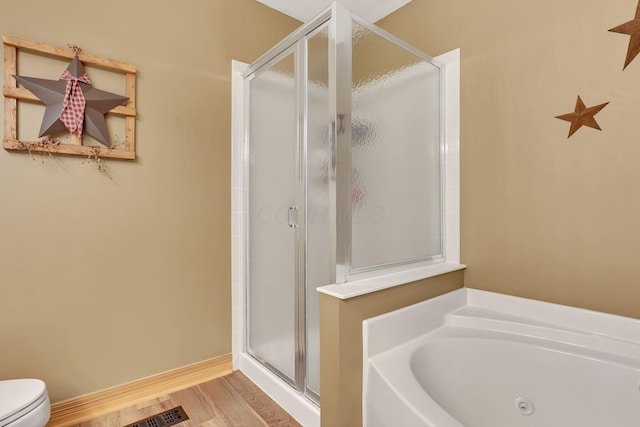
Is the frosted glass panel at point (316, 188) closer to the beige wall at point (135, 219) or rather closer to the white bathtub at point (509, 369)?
the white bathtub at point (509, 369)

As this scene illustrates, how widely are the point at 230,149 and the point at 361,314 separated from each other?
4.69ft

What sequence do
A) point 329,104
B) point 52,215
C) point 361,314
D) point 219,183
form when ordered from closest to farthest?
point 361,314, point 329,104, point 52,215, point 219,183

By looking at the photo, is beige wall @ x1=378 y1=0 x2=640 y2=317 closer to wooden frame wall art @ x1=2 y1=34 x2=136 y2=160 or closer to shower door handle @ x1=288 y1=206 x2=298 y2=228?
shower door handle @ x1=288 y1=206 x2=298 y2=228

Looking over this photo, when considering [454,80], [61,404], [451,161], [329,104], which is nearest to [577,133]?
[451,161]

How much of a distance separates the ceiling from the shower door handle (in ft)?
5.12

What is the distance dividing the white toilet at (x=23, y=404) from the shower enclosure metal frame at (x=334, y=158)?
106 centimetres

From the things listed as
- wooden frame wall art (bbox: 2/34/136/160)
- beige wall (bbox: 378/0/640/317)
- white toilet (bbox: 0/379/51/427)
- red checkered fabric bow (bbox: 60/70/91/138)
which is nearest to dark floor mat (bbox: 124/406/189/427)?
white toilet (bbox: 0/379/51/427)

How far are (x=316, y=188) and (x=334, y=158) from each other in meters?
0.26

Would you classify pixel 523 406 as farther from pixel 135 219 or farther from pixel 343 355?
pixel 135 219

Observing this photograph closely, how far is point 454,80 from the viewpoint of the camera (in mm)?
1911

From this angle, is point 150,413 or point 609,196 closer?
point 609,196

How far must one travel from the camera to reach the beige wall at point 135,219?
1.51 metres

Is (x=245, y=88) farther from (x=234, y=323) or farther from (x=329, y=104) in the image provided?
(x=234, y=323)

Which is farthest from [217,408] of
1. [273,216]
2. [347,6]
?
[347,6]
